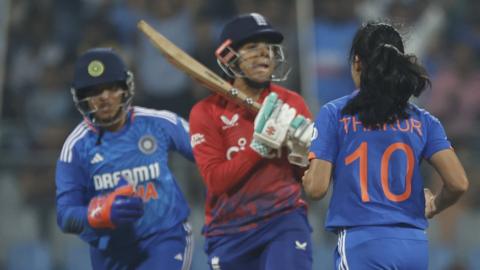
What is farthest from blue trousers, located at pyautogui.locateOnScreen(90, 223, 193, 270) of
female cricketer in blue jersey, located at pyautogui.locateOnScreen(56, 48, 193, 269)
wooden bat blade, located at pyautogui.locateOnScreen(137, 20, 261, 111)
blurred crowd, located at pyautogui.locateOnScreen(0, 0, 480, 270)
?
blurred crowd, located at pyautogui.locateOnScreen(0, 0, 480, 270)

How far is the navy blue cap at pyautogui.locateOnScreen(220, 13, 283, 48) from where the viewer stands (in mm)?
5207

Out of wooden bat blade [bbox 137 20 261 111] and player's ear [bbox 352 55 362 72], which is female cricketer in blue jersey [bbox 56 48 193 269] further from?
player's ear [bbox 352 55 362 72]

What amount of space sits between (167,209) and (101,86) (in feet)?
2.51

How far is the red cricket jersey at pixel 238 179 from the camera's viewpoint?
16.7 ft

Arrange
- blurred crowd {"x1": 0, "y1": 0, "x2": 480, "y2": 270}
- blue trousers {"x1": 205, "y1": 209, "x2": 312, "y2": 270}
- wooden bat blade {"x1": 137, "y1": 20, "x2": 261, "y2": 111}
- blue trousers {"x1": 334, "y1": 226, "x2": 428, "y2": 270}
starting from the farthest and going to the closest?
blurred crowd {"x1": 0, "y1": 0, "x2": 480, "y2": 270}
wooden bat blade {"x1": 137, "y1": 20, "x2": 261, "y2": 111}
blue trousers {"x1": 205, "y1": 209, "x2": 312, "y2": 270}
blue trousers {"x1": 334, "y1": 226, "x2": 428, "y2": 270}

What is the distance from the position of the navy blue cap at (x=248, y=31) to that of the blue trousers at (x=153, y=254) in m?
1.05

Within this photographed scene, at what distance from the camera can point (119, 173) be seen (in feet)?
17.7

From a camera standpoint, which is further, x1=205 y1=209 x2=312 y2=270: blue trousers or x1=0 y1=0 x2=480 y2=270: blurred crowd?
x1=0 y1=0 x2=480 y2=270: blurred crowd

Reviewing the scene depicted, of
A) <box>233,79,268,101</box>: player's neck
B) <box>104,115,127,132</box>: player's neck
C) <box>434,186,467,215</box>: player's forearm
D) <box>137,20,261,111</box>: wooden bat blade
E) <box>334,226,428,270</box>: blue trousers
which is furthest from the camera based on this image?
<box>104,115,127,132</box>: player's neck

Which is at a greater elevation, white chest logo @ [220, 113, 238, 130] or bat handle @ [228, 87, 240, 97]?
bat handle @ [228, 87, 240, 97]

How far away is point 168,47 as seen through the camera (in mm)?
5812

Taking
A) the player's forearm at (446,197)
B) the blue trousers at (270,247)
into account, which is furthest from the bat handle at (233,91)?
the player's forearm at (446,197)

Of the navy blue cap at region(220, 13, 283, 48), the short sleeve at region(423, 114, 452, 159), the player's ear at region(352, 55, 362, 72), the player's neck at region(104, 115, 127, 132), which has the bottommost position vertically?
the short sleeve at region(423, 114, 452, 159)

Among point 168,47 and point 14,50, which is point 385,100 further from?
point 14,50
